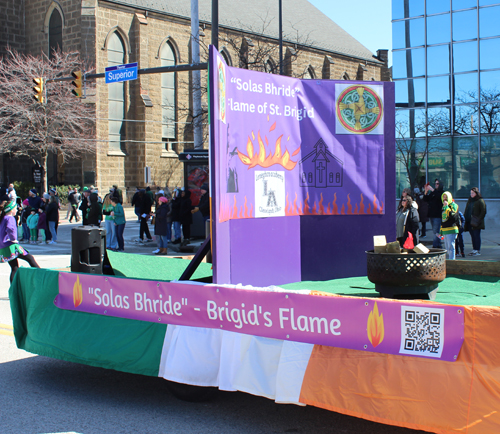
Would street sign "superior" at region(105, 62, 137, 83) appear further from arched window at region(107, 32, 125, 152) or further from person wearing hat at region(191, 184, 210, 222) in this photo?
arched window at region(107, 32, 125, 152)

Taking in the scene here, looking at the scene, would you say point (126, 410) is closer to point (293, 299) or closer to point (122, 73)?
point (293, 299)

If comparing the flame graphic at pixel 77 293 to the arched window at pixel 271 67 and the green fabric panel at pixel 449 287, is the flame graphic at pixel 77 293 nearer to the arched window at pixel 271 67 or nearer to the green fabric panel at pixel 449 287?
the green fabric panel at pixel 449 287

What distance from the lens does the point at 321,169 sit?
674 centimetres

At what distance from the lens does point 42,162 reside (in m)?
35.3

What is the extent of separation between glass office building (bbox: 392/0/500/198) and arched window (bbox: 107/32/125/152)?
69.0 feet

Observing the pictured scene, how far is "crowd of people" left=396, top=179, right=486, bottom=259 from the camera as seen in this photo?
11.8m

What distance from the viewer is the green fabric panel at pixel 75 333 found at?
4992 mm

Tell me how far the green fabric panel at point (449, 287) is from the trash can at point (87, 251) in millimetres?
2057

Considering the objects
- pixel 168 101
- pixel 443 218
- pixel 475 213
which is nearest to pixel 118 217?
pixel 443 218

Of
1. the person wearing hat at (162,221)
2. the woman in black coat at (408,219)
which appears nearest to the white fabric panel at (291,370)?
the woman in black coat at (408,219)

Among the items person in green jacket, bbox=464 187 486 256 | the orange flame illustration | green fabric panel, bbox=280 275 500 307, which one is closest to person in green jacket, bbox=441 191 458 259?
person in green jacket, bbox=464 187 486 256

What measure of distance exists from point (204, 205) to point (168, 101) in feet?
86.2

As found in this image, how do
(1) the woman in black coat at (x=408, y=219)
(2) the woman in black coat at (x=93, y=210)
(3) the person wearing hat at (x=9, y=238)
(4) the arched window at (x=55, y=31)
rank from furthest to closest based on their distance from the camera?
(4) the arched window at (x=55, y=31)
(2) the woman in black coat at (x=93, y=210)
(1) the woman in black coat at (x=408, y=219)
(3) the person wearing hat at (x=9, y=238)

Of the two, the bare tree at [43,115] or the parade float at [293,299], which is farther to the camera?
the bare tree at [43,115]
